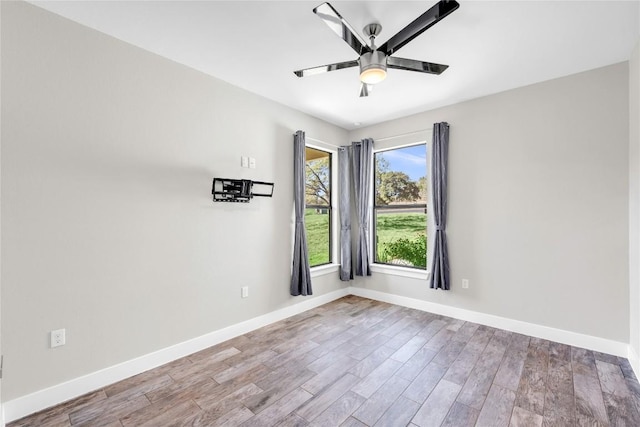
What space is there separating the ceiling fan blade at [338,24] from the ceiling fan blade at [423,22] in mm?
176

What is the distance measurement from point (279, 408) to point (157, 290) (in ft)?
4.70

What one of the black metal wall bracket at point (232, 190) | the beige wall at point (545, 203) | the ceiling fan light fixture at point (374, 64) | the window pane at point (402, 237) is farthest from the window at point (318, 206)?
the ceiling fan light fixture at point (374, 64)

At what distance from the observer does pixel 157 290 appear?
2496 mm

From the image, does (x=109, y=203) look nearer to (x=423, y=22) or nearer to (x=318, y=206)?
(x=423, y=22)

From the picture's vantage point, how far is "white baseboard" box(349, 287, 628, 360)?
8.79 ft

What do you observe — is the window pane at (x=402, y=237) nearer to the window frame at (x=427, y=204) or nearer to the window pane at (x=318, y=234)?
the window frame at (x=427, y=204)

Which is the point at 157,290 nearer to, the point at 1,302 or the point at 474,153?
the point at 1,302

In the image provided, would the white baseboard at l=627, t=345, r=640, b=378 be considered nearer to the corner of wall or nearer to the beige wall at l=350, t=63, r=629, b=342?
the corner of wall

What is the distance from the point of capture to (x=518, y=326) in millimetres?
3146

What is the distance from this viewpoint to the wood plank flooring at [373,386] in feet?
6.06

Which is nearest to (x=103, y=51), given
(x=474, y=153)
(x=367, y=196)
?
(x=367, y=196)

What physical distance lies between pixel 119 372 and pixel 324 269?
2620 mm

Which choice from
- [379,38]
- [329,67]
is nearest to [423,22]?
[379,38]

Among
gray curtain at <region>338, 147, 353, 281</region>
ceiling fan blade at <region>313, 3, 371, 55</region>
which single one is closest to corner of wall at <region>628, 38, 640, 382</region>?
ceiling fan blade at <region>313, 3, 371, 55</region>
